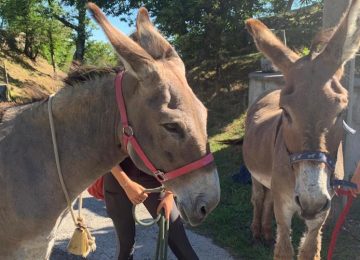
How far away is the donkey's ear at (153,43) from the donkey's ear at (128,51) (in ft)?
0.39

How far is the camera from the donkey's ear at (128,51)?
1.76 metres

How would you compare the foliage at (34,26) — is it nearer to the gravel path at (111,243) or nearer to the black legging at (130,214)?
the gravel path at (111,243)

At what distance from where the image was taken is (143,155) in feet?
6.10

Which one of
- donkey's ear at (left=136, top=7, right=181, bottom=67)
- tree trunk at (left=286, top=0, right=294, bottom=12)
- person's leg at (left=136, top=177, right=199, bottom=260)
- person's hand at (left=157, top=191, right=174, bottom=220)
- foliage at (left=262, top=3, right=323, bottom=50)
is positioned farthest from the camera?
tree trunk at (left=286, top=0, right=294, bottom=12)

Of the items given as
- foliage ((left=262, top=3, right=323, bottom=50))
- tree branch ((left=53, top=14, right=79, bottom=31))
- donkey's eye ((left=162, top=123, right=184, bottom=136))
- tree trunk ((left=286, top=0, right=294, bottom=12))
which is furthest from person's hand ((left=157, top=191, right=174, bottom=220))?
tree branch ((left=53, top=14, right=79, bottom=31))

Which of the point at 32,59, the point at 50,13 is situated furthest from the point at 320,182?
the point at 32,59

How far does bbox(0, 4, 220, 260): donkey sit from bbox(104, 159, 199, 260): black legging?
2.84 feet

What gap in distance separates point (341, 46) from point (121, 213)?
1892mm

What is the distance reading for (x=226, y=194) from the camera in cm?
603

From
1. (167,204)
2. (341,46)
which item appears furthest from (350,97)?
(167,204)

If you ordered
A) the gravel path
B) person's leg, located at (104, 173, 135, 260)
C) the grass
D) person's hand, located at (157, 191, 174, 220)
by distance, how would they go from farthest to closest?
the gravel path < the grass < person's leg, located at (104, 173, 135, 260) < person's hand, located at (157, 191, 174, 220)

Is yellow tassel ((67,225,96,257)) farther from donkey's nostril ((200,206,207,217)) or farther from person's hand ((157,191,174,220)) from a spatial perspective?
donkey's nostril ((200,206,207,217))

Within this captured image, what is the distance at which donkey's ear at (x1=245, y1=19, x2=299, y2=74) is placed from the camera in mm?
2941

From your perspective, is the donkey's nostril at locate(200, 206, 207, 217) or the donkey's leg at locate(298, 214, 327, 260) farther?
the donkey's leg at locate(298, 214, 327, 260)
